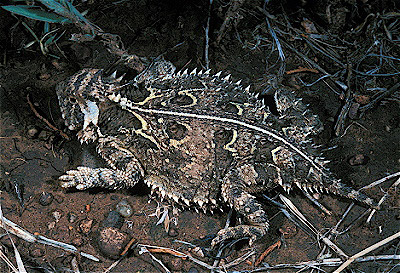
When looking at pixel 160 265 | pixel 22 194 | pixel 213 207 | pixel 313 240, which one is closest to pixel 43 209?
pixel 22 194

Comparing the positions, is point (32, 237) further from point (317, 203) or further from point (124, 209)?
point (317, 203)

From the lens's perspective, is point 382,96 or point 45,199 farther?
point 382,96

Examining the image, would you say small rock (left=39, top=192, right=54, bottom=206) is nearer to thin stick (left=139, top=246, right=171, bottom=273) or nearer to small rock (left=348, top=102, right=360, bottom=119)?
thin stick (left=139, top=246, right=171, bottom=273)

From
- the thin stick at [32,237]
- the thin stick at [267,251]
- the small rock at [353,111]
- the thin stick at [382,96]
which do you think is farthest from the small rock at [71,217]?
the thin stick at [382,96]

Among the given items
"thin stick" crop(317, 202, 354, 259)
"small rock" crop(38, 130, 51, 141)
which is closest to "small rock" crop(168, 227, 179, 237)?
"thin stick" crop(317, 202, 354, 259)

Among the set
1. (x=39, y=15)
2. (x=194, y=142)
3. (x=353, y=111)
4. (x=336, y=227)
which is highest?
(x=39, y=15)

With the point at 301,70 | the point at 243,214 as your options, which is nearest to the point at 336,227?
the point at 243,214
